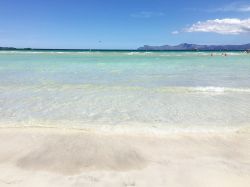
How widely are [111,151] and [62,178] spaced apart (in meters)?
1.16

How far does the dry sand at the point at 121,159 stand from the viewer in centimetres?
375

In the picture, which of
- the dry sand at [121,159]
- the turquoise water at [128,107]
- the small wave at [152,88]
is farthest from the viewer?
the small wave at [152,88]

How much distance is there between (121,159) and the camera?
14.6 ft

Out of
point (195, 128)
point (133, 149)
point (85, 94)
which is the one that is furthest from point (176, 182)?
point (85, 94)

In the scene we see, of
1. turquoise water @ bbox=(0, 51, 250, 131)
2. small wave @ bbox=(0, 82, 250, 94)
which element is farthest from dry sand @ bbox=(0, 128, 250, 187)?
small wave @ bbox=(0, 82, 250, 94)

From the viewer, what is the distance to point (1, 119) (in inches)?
266

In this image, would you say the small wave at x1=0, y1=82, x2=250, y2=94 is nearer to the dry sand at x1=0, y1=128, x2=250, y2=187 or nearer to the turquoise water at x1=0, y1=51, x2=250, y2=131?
the turquoise water at x1=0, y1=51, x2=250, y2=131

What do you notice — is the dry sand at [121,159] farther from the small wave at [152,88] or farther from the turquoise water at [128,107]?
the small wave at [152,88]

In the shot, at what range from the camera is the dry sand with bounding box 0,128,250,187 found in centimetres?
375

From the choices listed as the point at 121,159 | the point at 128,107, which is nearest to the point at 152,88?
the point at 128,107

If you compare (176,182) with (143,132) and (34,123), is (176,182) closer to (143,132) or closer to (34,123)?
(143,132)

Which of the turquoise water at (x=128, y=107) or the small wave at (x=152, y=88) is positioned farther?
the small wave at (x=152, y=88)

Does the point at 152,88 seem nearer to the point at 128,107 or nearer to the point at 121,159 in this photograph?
the point at 128,107

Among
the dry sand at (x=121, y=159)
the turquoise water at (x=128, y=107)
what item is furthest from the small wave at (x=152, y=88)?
the dry sand at (x=121, y=159)
